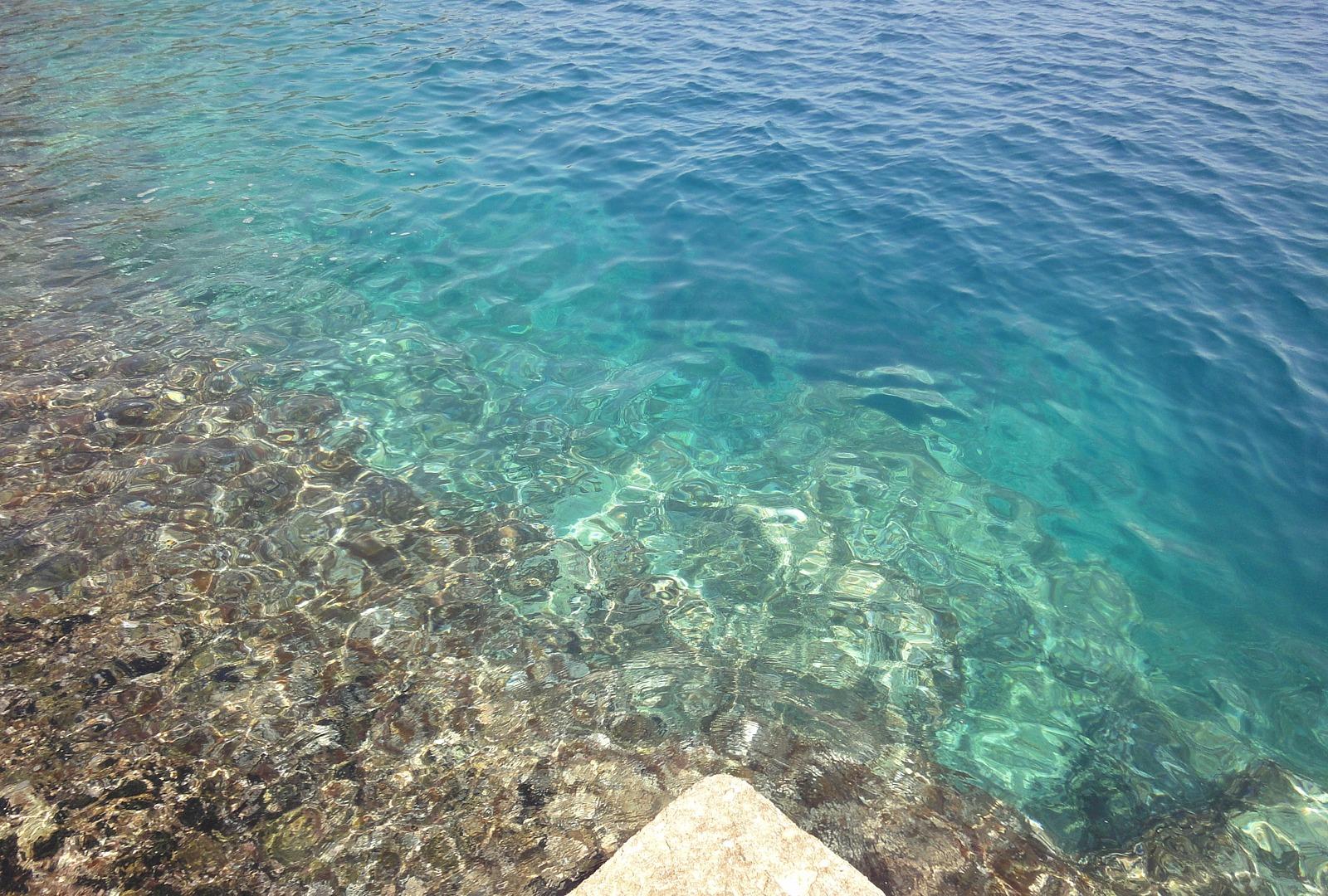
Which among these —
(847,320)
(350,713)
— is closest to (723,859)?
(350,713)

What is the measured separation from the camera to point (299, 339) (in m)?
9.26

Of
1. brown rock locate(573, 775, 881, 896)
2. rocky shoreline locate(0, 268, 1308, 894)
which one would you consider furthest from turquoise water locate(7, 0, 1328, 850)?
brown rock locate(573, 775, 881, 896)

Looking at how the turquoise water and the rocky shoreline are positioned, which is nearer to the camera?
the rocky shoreline

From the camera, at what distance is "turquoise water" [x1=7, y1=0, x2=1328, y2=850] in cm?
636

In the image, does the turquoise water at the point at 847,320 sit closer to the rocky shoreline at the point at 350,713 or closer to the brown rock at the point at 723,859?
the rocky shoreline at the point at 350,713

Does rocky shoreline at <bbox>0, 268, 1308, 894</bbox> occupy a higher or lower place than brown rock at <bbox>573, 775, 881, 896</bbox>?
lower

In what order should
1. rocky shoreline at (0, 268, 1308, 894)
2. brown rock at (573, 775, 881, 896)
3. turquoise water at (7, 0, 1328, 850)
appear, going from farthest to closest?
turquoise water at (7, 0, 1328, 850) → rocky shoreline at (0, 268, 1308, 894) → brown rock at (573, 775, 881, 896)

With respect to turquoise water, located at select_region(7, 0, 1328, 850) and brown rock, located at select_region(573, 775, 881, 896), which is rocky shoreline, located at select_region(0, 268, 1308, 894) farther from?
brown rock, located at select_region(573, 775, 881, 896)

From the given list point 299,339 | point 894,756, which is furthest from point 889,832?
point 299,339

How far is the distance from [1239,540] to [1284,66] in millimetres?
15792

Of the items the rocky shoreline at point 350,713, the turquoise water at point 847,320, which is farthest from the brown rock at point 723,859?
the turquoise water at point 847,320

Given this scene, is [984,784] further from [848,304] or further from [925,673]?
[848,304]

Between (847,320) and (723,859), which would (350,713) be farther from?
(847,320)

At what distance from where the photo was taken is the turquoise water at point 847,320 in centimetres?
636
